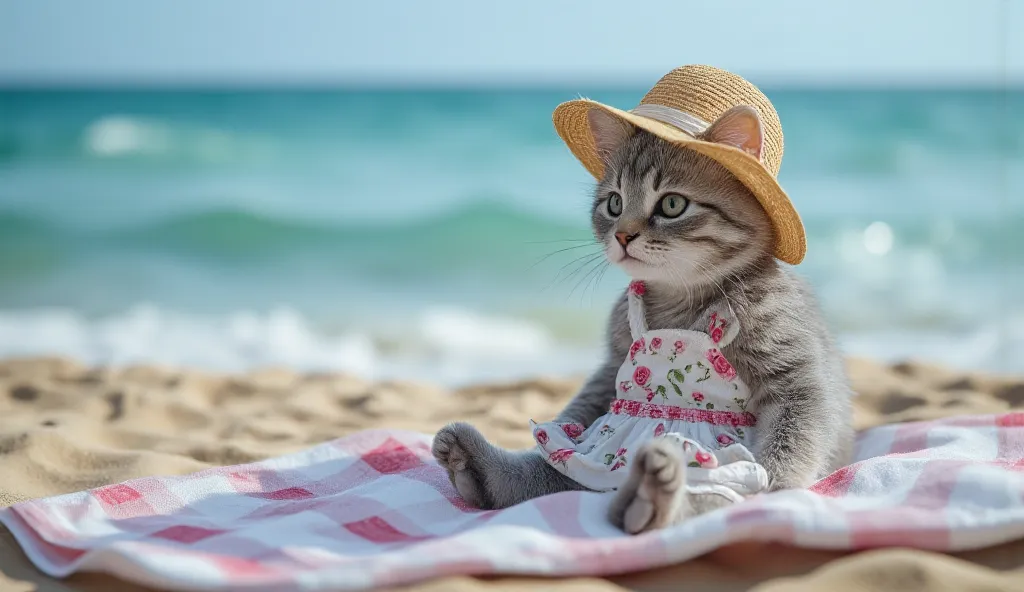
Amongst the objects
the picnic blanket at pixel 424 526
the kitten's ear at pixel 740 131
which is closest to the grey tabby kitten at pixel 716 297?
the kitten's ear at pixel 740 131

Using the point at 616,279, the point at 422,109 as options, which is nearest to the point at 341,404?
the point at 616,279

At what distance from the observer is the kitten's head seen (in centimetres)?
173

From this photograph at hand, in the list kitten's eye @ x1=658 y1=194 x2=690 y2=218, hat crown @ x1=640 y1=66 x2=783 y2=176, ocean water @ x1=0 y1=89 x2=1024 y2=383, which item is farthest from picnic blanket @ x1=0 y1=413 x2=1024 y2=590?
ocean water @ x1=0 y1=89 x2=1024 y2=383

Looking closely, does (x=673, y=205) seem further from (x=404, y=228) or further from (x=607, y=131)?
(x=404, y=228)

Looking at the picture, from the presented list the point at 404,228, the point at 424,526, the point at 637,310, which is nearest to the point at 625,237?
the point at 637,310

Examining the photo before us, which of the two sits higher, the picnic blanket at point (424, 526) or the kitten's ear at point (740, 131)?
the kitten's ear at point (740, 131)

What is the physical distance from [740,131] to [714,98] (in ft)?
0.53

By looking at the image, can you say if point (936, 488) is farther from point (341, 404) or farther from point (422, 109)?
point (422, 109)

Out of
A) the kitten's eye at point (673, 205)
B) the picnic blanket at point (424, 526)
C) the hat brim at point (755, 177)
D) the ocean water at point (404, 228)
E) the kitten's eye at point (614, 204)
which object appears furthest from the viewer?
the ocean water at point (404, 228)

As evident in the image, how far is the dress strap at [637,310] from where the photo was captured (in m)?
1.90

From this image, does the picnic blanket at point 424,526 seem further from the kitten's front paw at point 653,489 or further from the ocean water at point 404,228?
the ocean water at point 404,228

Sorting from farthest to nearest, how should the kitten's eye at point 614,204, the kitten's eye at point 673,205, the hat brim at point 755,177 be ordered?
the kitten's eye at point 614,204 → the kitten's eye at point 673,205 → the hat brim at point 755,177

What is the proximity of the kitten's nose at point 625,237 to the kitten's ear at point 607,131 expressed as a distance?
27 centimetres

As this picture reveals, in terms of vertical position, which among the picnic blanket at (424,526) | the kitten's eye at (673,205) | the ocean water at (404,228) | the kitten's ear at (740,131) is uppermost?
the ocean water at (404,228)
